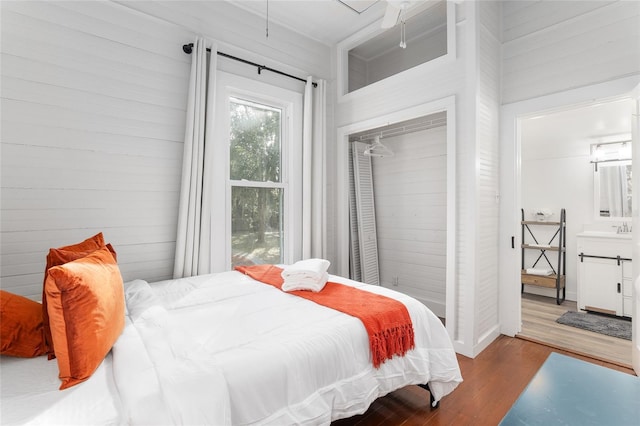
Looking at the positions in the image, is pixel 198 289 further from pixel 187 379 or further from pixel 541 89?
pixel 541 89

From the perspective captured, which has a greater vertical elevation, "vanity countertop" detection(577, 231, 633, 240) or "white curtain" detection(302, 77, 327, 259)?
"white curtain" detection(302, 77, 327, 259)

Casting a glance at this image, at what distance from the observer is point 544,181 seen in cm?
457

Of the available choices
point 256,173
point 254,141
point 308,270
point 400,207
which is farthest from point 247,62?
point 400,207

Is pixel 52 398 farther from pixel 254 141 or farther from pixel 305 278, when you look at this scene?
pixel 254 141

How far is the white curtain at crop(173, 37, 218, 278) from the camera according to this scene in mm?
2660

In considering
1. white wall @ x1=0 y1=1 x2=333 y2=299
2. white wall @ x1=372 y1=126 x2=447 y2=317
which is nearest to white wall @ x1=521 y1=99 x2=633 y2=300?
white wall @ x1=372 y1=126 x2=447 y2=317

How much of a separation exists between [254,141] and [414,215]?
2.16 metres

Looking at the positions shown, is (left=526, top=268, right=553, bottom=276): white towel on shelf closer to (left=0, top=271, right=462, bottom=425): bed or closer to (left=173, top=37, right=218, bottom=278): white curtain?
Answer: (left=0, top=271, right=462, bottom=425): bed

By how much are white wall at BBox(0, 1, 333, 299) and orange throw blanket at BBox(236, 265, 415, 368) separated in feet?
4.94

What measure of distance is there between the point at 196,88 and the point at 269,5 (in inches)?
47.5

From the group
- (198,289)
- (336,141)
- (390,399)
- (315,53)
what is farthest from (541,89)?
(198,289)

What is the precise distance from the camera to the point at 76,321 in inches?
46.3

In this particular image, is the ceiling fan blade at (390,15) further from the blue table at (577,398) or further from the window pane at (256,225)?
the blue table at (577,398)

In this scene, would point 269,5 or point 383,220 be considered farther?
point 383,220
